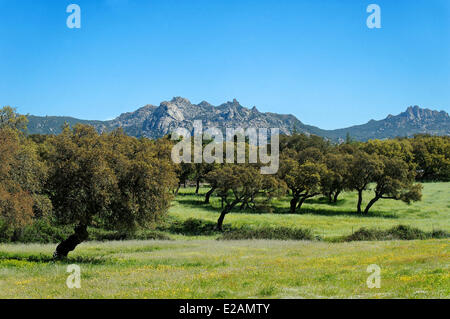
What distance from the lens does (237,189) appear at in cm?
5484

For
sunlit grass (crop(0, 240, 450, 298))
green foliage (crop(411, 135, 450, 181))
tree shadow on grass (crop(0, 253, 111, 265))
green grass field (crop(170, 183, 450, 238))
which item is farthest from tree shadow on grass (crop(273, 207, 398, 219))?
green foliage (crop(411, 135, 450, 181))

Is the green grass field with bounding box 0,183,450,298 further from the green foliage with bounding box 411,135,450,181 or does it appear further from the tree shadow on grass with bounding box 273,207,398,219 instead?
the green foliage with bounding box 411,135,450,181

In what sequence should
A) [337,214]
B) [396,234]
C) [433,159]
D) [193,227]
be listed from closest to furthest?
[396,234] < [193,227] < [337,214] < [433,159]

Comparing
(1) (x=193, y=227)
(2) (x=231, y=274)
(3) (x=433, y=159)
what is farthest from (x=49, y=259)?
(3) (x=433, y=159)

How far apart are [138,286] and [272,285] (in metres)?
5.86

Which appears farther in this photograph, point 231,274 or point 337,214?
point 337,214

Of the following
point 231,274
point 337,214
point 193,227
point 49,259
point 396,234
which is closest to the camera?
point 231,274

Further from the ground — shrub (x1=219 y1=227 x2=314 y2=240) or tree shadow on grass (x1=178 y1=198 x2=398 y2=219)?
shrub (x1=219 y1=227 x2=314 y2=240)

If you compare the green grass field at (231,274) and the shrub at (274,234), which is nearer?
the green grass field at (231,274)

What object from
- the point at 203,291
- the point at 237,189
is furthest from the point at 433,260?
the point at 237,189

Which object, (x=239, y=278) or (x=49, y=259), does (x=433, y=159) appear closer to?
(x=239, y=278)

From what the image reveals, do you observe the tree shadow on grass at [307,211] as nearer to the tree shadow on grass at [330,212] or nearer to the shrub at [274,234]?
the tree shadow on grass at [330,212]

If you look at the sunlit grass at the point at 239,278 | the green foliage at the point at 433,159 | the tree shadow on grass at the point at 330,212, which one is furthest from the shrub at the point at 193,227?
the green foliage at the point at 433,159
